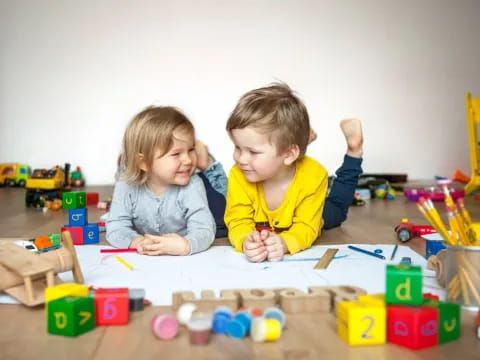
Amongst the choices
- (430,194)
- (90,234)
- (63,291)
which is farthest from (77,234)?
(430,194)

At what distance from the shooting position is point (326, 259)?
154 cm

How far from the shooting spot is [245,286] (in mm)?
1317

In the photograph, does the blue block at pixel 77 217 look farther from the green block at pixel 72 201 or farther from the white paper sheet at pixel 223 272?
the white paper sheet at pixel 223 272

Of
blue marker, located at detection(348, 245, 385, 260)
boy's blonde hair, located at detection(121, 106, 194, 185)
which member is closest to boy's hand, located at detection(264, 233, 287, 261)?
blue marker, located at detection(348, 245, 385, 260)

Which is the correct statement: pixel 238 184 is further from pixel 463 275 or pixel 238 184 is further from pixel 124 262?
pixel 463 275

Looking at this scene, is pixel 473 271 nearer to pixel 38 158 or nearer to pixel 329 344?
pixel 329 344

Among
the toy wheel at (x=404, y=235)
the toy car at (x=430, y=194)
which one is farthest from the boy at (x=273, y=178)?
the toy car at (x=430, y=194)

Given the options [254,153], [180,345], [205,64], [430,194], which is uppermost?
[205,64]

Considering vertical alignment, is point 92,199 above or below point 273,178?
below

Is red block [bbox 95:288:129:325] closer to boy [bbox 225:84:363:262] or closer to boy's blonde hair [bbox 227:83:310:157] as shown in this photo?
boy [bbox 225:84:363:262]

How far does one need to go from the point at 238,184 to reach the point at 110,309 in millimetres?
739

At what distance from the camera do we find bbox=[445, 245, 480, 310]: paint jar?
1.10m

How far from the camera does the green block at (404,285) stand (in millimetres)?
959

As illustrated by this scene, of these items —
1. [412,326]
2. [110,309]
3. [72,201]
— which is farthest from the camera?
[72,201]
